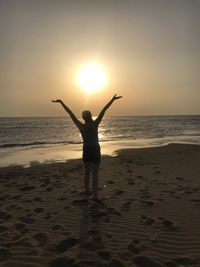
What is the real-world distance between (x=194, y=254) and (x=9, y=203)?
4808 mm

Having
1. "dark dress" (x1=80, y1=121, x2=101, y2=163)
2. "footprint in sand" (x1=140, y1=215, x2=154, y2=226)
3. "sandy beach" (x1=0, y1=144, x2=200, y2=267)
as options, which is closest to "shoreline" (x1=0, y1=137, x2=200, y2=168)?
"sandy beach" (x1=0, y1=144, x2=200, y2=267)

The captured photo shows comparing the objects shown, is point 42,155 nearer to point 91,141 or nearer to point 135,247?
point 91,141

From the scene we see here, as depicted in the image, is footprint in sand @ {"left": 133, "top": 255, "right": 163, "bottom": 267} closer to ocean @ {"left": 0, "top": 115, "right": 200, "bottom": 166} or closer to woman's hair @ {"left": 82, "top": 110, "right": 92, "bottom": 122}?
woman's hair @ {"left": 82, "top": 110, "right": 92, "bottom": 122}

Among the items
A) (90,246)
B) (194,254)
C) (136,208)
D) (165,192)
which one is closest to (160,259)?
(194,254)

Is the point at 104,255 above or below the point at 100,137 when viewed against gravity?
above

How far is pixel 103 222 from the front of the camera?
6.84 metres

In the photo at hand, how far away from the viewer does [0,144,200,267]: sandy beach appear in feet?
17.3

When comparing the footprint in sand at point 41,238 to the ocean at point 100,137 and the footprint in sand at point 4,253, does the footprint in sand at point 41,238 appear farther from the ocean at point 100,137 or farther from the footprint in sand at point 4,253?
the ocean at point 100,137

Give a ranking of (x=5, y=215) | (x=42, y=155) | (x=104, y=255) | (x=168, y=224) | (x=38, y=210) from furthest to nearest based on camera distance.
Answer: (x=42, y=155) < (x=38, y=210) < (x=5, y=215) < (x=168, y=224) < (x=104, y=255)

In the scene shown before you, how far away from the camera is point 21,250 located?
557cm

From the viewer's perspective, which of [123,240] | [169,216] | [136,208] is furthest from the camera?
[136,208]

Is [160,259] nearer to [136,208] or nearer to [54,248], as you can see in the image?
[54,248]

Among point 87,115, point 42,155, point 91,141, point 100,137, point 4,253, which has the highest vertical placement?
point 87,115

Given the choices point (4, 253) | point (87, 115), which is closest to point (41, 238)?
point (4, 253)
